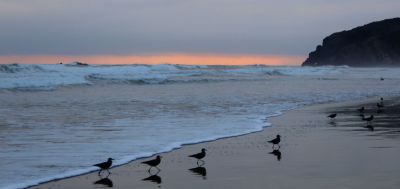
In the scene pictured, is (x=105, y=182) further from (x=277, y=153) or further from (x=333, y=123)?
(x=333, y=123)

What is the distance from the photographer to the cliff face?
500 feet

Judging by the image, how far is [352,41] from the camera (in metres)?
164

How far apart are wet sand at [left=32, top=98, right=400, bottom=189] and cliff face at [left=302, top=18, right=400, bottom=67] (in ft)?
455

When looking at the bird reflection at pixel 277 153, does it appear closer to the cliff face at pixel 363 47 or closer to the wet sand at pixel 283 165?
the wet sand at pixel 283 165

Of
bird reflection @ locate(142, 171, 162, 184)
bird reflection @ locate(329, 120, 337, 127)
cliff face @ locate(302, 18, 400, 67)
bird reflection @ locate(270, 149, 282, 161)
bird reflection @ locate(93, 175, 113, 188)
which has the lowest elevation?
bird reflection @ locate(329, 120, 337, 127)

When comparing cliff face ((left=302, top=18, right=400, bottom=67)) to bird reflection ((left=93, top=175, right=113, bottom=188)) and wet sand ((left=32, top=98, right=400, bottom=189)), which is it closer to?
wet sand ((left=32, top=98, right=400, bottom=189))

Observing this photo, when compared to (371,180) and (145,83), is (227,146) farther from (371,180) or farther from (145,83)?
(145,83)

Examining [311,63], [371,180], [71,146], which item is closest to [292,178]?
[371,180]

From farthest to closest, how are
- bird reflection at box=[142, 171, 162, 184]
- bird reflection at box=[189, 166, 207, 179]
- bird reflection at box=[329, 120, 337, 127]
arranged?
1. bird reflection at box=[329, 120, 337, 127]
2. bird reflection at box=[189, 166, 207, 179]
3. bird reflection at box=[142, 171, 162, 184]

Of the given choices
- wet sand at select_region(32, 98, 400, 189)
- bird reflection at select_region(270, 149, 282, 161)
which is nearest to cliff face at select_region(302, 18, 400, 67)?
wet sand at select_region(32, 98, 400, 189)

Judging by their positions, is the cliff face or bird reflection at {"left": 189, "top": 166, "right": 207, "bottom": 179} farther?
the cliff face

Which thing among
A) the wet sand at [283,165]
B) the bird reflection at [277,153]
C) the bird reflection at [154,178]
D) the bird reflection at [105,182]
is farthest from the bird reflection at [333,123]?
the bird reflection at [105,182]

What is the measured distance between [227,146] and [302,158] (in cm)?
210

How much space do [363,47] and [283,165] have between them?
6063 inches
